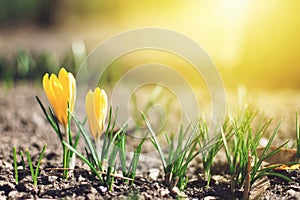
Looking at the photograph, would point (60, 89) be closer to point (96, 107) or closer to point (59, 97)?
point (59, 97)

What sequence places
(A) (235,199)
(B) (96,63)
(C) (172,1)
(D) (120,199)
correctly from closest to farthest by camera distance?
(D) (120,199)
(A) (235,199)
(B) (96,63)
(C) (172,1)

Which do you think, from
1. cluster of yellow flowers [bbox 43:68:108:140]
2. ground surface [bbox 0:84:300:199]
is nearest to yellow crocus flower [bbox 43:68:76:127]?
cluster of yellow flowers [bbox 43:68:108:140]

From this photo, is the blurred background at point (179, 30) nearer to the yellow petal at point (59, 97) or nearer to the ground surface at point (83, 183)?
the ground surface at point (83, 183)

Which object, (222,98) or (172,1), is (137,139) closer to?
(222,98)

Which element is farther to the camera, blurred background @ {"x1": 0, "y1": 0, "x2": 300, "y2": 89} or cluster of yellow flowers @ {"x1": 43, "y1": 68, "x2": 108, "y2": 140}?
blurred background @ {"x1": 0, "y1": 0, "x2": 300, "y2": 89}

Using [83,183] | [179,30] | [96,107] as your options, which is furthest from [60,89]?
[179,30]

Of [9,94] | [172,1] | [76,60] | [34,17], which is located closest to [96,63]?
[76,60]

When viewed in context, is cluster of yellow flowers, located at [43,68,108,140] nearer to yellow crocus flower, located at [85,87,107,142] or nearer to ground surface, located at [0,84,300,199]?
yellow crocus flower, located at [85,87,107,142]

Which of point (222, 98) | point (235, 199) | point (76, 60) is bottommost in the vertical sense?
point (235, 199)
